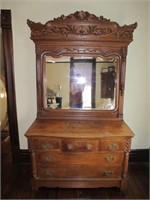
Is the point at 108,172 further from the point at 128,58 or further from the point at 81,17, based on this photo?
the point at 81,17

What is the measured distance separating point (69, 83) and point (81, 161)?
0.94 m

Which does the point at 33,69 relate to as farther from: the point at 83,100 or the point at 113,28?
the point at 113,28

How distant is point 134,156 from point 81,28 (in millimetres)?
1929

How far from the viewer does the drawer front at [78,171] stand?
1.82 metres

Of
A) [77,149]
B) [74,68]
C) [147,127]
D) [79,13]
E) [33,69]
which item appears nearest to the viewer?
[77,149]

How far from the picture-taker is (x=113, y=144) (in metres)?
1.75

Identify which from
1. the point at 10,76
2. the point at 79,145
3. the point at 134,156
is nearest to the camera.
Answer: the point at 79,145

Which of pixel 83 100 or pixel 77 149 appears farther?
pixel 83 100

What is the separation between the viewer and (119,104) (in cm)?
212

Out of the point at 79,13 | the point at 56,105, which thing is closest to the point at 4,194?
the point at 56,105

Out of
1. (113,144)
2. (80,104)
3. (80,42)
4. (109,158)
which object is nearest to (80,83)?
(80,104)

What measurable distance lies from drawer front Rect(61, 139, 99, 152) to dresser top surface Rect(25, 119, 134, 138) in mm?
71

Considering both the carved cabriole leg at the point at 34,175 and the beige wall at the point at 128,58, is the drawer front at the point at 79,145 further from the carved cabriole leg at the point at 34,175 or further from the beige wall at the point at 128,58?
the beige wall at the point at 128,58

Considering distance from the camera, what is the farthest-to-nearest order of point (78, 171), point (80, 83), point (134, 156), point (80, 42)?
point (134, 156) < point (80, 83) < point (80, 42) < point (78, 171)
